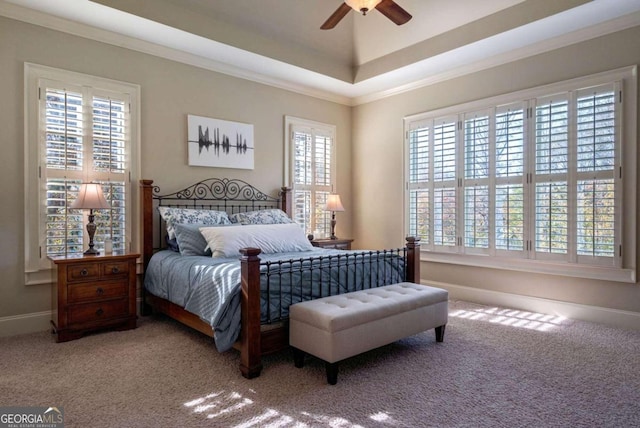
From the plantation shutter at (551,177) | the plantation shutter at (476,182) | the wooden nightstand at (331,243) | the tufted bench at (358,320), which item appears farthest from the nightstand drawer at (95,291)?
the plantation shutter at (551,177)

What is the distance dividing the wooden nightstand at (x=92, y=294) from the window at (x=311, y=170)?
244cm

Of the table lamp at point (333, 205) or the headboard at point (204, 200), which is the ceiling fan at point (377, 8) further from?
the table lamp at point (333, 205)

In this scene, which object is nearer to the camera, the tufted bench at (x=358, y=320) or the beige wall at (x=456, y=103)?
the tufted bench at (x=358, y=320)

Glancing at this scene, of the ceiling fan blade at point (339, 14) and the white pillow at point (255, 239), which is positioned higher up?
the ceiling fan blade at point (339, 14)

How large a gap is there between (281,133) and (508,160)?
2.85 meters

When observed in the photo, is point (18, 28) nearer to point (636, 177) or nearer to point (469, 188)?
point (469, 188)

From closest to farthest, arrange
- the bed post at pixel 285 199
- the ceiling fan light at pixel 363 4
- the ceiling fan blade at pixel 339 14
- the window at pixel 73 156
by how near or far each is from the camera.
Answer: the ceiling fan light at pixel 363 4, the ceiling fan blade at pixel 339 14, the window at pixel 73 156, the bed post at pixel 285 199

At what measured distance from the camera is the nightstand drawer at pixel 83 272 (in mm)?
3328

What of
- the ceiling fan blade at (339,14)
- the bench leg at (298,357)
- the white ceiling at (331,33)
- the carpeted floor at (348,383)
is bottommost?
the carpeted floor at (348,383)

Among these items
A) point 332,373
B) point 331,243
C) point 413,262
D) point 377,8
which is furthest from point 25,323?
point 377,8

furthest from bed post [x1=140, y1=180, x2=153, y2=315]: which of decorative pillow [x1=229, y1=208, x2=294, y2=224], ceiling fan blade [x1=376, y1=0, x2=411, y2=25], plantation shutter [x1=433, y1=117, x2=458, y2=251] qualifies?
plantation shutter [x1=433, y1=117, x2=458, y2=251]

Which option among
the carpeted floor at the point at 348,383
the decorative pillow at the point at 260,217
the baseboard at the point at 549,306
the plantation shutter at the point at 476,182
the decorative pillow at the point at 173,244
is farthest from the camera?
the plantation shutter at the point at 476,182

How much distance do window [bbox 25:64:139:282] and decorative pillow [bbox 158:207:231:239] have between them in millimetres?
399

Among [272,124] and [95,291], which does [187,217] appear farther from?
[272,124]
